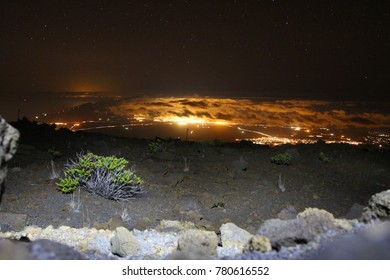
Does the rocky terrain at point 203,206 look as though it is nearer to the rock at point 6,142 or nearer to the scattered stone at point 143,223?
the scattered stone at point 143,223

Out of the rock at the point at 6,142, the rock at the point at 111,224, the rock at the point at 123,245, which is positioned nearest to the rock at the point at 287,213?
the rock at the point at 111,224

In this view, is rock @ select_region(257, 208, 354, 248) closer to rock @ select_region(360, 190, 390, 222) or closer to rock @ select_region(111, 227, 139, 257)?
rock @ select_region(360, 190, 390, 222)

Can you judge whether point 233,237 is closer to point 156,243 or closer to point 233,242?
point 233,242

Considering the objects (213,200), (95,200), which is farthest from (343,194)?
(95,200)

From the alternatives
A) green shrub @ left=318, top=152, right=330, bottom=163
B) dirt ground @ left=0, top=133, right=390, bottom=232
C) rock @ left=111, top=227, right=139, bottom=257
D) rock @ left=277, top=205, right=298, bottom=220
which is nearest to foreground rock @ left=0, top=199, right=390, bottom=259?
rock @ left=111, top=227, right=139, bottom=257

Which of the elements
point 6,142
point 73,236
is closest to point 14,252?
point 6,142
